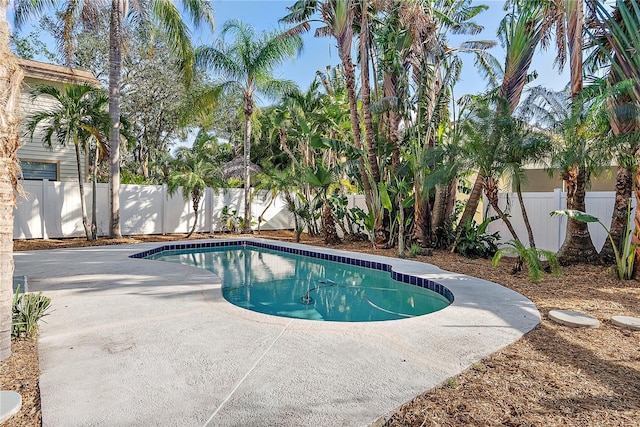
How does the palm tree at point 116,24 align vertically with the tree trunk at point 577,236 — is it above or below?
above

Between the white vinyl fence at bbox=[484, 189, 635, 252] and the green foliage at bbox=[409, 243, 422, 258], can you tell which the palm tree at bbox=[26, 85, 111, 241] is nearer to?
the green foliage at bbox=[409, 243, 422, 258]

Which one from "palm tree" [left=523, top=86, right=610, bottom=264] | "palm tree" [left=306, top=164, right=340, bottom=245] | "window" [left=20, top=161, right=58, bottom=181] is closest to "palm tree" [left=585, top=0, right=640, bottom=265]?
"palm tree" [left=523, top=86, right=610, bottom=264]

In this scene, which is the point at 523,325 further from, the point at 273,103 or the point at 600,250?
the point at 273,103

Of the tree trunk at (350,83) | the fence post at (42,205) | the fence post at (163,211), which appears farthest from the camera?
the fence post at (163,211)

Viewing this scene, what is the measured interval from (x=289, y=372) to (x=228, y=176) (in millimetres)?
19024

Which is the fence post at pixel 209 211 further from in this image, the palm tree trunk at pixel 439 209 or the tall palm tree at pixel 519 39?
the tall palm tree at pixel 519 39

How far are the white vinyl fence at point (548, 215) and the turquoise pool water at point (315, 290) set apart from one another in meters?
3.88

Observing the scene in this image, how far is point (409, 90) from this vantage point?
10.7 meters

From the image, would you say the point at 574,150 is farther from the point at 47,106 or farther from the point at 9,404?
the point at 47,106

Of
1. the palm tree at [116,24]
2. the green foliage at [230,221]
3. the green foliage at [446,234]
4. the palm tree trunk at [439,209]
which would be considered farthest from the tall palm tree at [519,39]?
the green foliage at [230,221]

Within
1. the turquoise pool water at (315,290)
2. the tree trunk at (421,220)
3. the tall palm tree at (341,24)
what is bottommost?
the turquoise pool water at (315,290)

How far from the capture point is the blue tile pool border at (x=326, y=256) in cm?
630

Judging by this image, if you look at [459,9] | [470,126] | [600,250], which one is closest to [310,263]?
[470,126]

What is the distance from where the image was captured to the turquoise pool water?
5.62m
